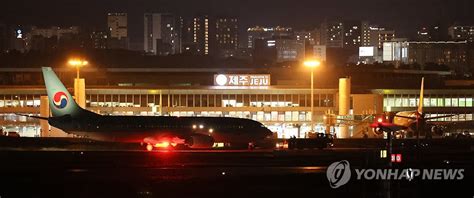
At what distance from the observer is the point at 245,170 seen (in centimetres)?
6175

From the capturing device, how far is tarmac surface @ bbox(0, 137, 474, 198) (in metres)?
50.2

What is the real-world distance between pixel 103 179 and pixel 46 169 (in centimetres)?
692

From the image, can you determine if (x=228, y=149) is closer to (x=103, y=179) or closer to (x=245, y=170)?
(x=245, y=170)

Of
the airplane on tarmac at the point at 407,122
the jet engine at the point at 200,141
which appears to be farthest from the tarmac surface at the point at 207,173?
the airplane on tarmac at the point at 407,122

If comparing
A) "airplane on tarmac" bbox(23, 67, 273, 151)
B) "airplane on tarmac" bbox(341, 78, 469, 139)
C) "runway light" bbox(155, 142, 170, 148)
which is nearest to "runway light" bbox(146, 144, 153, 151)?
"airplane on tarmac" bbox(23, 67, 273, 151)

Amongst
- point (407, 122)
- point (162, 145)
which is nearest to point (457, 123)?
point (407, 122)

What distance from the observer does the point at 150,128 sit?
281 feet

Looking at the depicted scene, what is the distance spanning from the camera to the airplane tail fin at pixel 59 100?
286 ft

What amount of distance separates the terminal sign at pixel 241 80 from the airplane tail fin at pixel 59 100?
30.6 metres

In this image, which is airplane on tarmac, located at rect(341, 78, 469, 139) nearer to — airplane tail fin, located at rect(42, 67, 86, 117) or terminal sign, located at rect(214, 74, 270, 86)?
terminal sign, located at rect(214, 74, 270, 86)

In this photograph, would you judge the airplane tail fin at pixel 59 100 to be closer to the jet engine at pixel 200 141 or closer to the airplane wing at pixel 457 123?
the jet engine at pixel 200 141

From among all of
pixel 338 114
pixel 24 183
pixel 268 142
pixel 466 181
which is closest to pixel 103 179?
pixel 24 183

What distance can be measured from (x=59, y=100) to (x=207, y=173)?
1260 inches

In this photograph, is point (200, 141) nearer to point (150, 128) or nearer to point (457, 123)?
point (150, 128)
